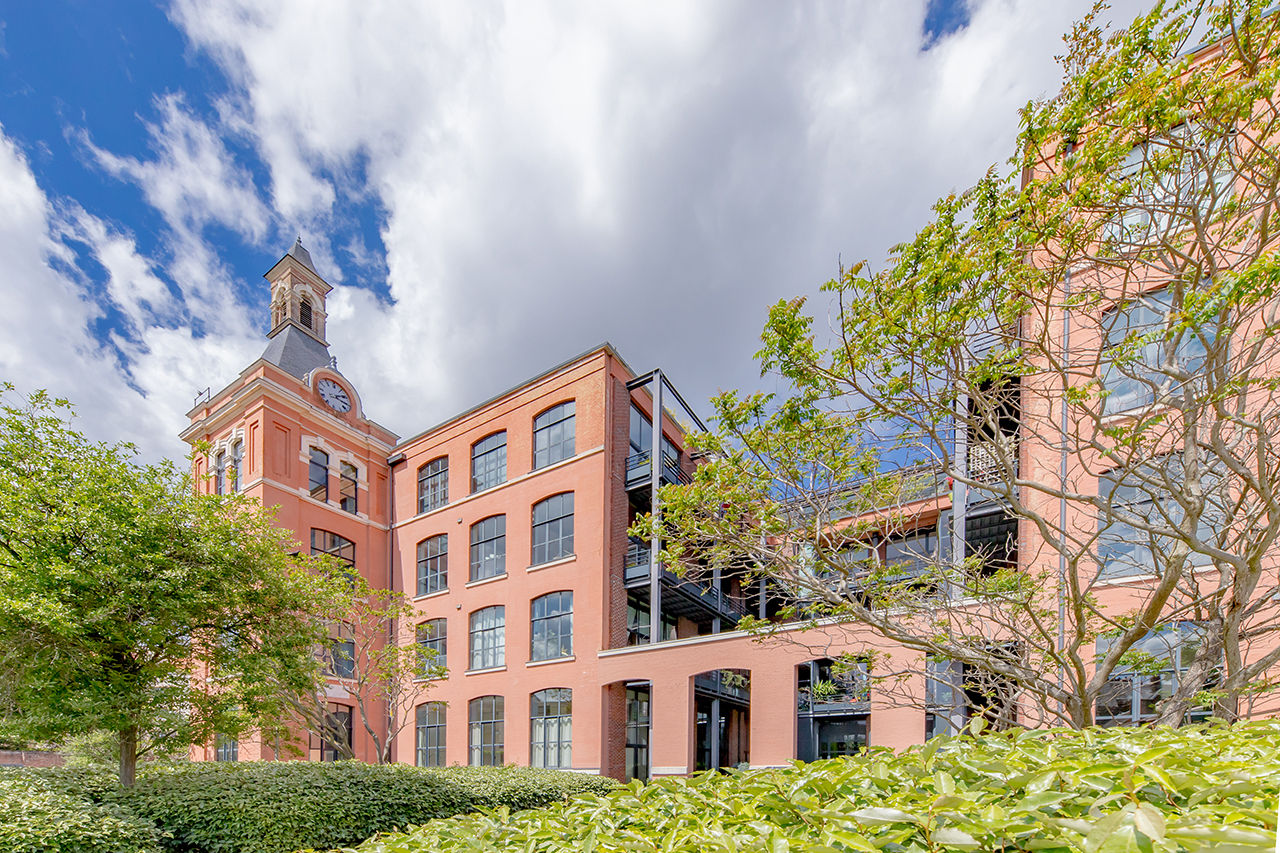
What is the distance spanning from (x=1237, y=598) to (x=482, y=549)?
72.3 feet

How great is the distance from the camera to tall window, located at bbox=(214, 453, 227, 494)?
2588cm

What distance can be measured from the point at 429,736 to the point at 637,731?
8541mm

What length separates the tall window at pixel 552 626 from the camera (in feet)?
68.9

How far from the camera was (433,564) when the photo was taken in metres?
26.1

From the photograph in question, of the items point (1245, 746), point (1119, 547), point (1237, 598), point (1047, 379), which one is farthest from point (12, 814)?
point (1119, 547)

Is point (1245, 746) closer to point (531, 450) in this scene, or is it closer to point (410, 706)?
point (531, 450)

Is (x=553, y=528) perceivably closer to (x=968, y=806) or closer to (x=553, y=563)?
(x=553, y=563)

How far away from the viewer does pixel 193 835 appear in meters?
9.27

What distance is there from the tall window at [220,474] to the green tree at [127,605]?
16.1 metres

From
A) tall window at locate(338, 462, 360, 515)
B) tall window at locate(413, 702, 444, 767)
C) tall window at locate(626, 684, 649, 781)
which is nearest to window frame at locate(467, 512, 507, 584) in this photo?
tall window at locate(413, 702, 444, 767)

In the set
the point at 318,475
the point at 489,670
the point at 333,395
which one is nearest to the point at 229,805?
the point at 489,670

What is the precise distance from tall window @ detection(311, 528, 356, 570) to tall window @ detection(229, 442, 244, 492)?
3.35 m

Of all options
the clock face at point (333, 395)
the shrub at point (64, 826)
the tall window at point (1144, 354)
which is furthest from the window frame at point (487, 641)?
the tall window at point (1144, 354)

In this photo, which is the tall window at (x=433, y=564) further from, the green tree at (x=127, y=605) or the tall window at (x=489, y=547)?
the green tree at (x=127, y=605)
